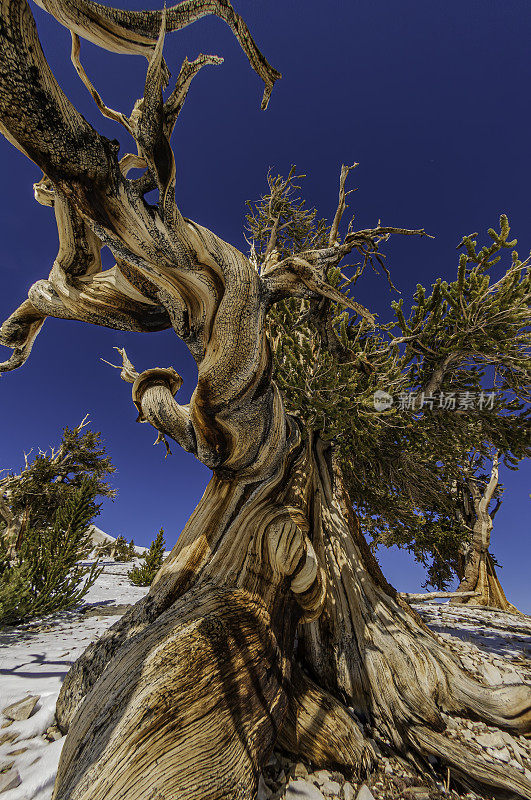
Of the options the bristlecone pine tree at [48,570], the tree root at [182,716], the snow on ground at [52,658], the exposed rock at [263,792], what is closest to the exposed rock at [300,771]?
the exposed rock at [263,792]

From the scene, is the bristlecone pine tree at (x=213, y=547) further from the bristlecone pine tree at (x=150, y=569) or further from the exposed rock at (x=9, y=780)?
the bristlecone pine tree at (x=150, y=569)

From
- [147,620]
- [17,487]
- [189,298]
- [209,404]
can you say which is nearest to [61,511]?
[17,487]

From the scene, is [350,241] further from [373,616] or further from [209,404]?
[373,616]

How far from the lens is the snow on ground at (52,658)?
1792 millimetres

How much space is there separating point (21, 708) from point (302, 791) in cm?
213

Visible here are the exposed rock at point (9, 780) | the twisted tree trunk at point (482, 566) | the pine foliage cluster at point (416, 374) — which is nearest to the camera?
the exposed rock at point (9, 780)

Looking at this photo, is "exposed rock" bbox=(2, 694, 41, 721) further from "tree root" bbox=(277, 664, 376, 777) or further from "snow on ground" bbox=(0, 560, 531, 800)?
"tree root" bbox=(277, 664, 376, 777)

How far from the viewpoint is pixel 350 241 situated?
9.11ft

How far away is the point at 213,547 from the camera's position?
2.75 m

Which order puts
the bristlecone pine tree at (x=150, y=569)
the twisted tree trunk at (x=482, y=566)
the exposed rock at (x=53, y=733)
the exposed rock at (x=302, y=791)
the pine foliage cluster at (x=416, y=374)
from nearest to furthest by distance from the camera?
the exposed rock at (x=302, y=791)
the exposed rock at (x=53, y=733)
the pine foliage cluster at (x=416, y=374)
the twisted tree trunk at (x=482, y=566)
the bristlecone pine tree at (x=150, y=569)

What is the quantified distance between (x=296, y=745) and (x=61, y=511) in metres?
7.10

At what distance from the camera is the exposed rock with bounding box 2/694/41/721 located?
7.14 ft

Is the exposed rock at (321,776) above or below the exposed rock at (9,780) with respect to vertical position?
above

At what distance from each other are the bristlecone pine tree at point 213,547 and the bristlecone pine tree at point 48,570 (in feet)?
14.9
